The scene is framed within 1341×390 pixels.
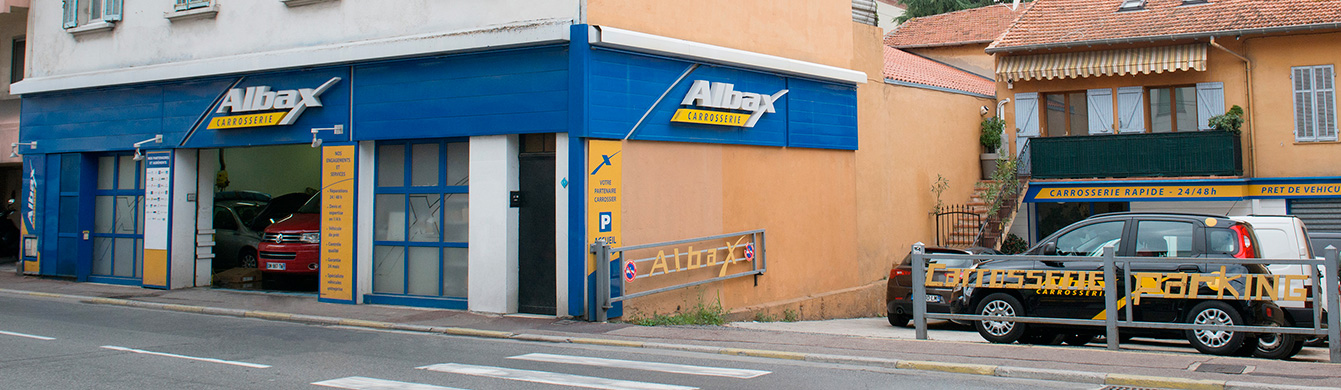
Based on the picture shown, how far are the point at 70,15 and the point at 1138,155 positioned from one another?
23.4 meters

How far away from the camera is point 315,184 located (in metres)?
21.7

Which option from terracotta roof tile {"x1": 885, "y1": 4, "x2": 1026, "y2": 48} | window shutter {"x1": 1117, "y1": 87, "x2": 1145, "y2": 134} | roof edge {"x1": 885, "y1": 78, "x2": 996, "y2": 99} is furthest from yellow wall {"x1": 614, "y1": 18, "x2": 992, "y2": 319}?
terracotta roof tile {"x1": 885, "y1": 4, "x2": 1026, "y2": 48}

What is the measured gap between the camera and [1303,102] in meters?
21.7

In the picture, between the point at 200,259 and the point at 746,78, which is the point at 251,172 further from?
the point at 746,78

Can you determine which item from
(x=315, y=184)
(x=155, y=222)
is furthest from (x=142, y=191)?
(x=315, y=184)

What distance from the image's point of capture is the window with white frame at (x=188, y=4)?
1632 centimetres

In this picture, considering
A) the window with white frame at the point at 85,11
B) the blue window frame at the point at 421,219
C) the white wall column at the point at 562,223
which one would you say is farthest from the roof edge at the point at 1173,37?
the window with white frame at the point at 85,11

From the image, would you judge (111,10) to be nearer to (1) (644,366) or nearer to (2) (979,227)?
(1) (644,366)

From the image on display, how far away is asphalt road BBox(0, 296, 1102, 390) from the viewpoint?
7.96m

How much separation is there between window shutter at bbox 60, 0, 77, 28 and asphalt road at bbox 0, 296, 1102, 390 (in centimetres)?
866

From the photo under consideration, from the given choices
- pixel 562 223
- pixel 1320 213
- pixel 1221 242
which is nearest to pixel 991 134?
pixel 1320 213

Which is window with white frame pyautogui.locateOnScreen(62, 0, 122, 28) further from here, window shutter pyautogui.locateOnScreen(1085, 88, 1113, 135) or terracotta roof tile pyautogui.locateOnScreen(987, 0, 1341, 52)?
window shutter pyautogui.locateOnScreen(1085, 88, 1113, 135)

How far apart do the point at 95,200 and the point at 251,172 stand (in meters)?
3.13

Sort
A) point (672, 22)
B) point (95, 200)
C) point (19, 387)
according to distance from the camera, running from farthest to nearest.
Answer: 1. point (95, 200)
2. point (672, 22)
3. point (19, 387)
